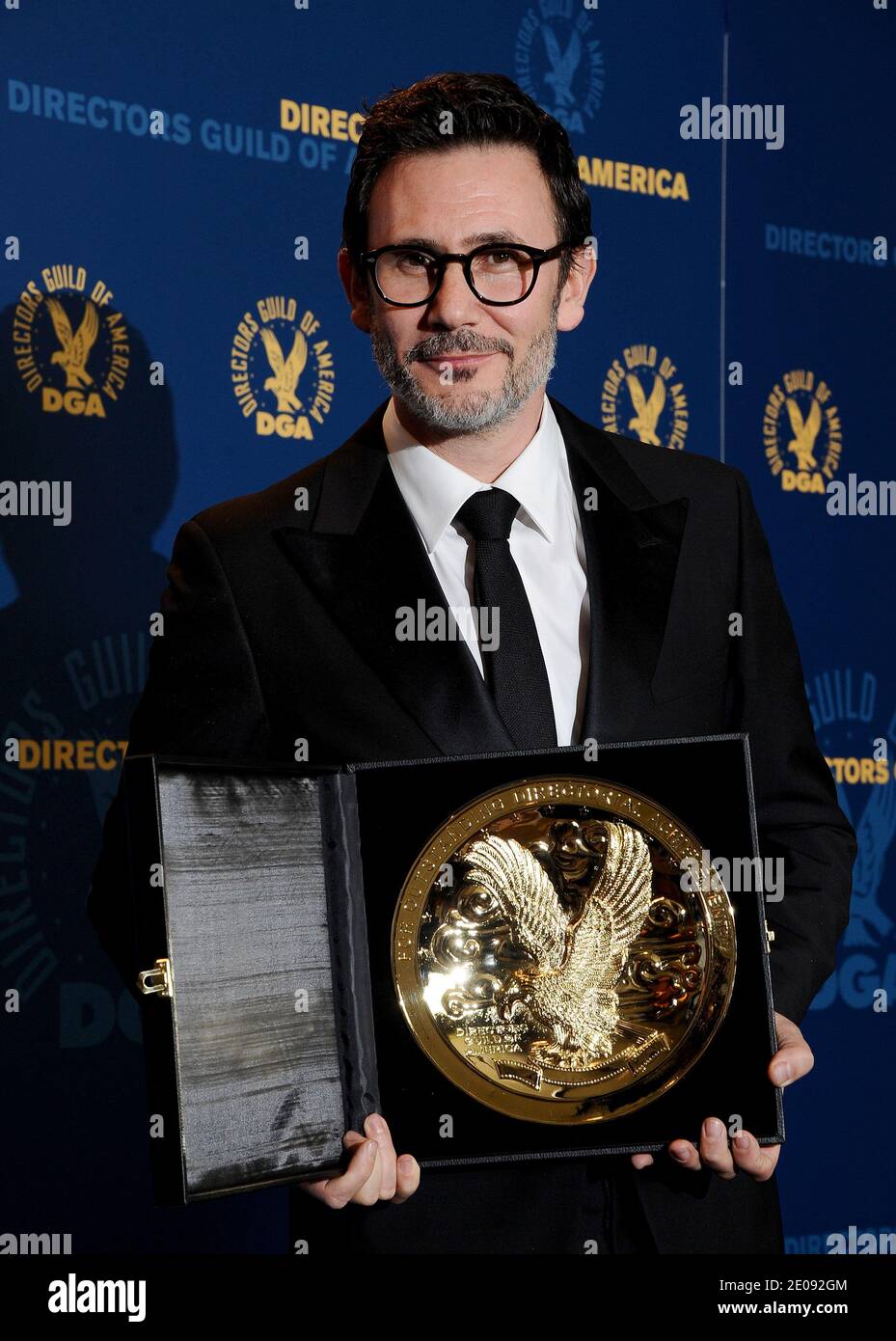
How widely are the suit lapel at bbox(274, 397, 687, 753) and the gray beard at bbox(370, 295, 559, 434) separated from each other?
10cm

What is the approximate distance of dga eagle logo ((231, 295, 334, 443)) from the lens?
2.53m

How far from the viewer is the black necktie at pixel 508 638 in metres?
1.50

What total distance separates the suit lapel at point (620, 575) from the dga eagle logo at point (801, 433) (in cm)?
151

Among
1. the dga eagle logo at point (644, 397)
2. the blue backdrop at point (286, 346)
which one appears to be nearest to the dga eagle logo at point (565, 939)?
the blue backdrop at point (286, 346)

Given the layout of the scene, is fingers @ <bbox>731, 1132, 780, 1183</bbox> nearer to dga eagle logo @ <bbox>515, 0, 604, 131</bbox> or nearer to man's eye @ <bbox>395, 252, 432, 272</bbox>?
man's eye @ <bbox>395, 252, 432, 272</bbox>

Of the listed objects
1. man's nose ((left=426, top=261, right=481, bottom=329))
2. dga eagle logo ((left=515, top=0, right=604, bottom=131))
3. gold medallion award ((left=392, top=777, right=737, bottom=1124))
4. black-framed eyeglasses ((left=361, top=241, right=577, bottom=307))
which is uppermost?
dga eagle logo ((left=515, top=0, right=604, bottom=131))

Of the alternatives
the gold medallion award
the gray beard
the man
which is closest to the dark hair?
the man

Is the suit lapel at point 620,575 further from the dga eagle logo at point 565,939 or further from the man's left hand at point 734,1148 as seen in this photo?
the man's left hand at point 734,1148

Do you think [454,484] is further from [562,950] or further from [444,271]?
[562,950]

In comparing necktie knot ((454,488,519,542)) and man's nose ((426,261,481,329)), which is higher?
man's nose ((426,261,481,329))

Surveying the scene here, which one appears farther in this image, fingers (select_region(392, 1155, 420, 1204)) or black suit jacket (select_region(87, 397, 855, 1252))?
black suit jacket (select_region(87, 397, 855, 1252))

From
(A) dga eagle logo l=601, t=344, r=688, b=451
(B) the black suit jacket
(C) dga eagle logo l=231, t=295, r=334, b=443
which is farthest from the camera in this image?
(A) dga eagle logo l=601, t=344, r=688, b=451

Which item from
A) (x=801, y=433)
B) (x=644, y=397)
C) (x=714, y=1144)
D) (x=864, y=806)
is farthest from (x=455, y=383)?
(x=864, y=806)
